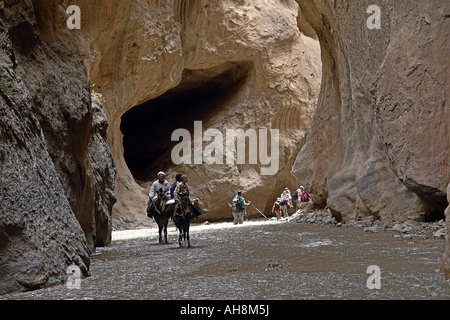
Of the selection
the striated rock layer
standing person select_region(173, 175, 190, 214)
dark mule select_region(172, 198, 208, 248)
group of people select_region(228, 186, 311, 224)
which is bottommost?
group of people select_region(228, 186, 311, 224)

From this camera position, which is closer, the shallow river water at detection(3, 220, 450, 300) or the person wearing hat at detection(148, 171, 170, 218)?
the shallow river water at detection(3, 220, 450, 300)

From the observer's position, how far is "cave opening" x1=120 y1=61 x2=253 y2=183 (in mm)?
29172

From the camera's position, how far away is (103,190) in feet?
45.7

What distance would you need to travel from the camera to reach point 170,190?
11.7 meters

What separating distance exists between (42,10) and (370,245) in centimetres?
758

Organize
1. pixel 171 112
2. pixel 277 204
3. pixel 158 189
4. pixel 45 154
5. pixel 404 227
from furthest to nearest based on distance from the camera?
1. pixel 171 112
2. pixel 277 204
3. pixel 158 189
4. pixel 404 227
5. pixel 45 154

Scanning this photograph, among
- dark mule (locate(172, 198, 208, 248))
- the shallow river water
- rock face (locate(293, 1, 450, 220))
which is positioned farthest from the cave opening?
the shallow river water

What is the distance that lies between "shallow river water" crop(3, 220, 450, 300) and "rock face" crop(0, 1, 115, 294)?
1.56 ft

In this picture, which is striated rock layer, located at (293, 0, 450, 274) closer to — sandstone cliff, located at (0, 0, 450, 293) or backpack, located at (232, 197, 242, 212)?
sandstone cliff, located at (0, 0, 450, 293)

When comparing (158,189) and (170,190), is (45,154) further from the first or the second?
(158,189)

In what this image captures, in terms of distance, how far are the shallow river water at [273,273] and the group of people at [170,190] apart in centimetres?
128

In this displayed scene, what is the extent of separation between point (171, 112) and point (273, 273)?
26.0m

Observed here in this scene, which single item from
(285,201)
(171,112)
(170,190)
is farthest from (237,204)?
(171,112)
